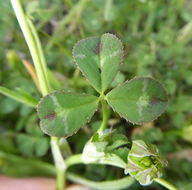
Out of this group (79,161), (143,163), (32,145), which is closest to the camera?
(143,163)

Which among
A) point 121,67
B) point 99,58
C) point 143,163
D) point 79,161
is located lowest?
point 143,163

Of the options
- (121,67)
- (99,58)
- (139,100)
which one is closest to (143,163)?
(139,100)

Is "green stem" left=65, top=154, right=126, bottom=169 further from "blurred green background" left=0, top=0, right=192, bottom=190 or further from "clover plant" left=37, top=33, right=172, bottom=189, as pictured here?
"blurred green background" left=0, top=0, right=192, bottom=190

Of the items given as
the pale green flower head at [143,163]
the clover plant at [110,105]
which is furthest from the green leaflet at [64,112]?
the pale green flower head at [143,163]

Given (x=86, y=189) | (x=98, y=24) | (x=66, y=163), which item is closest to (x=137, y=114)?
(x=66, y=163)

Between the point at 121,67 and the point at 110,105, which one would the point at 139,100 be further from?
the point at 121,67

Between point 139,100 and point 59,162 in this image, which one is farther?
point 59,162

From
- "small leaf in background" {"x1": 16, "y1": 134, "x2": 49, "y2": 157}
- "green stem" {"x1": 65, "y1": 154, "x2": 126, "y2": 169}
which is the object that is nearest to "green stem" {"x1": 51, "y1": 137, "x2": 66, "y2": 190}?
"green stem" {"x1": 65, "y1": 154, "x2": 126, "y2": 169}
